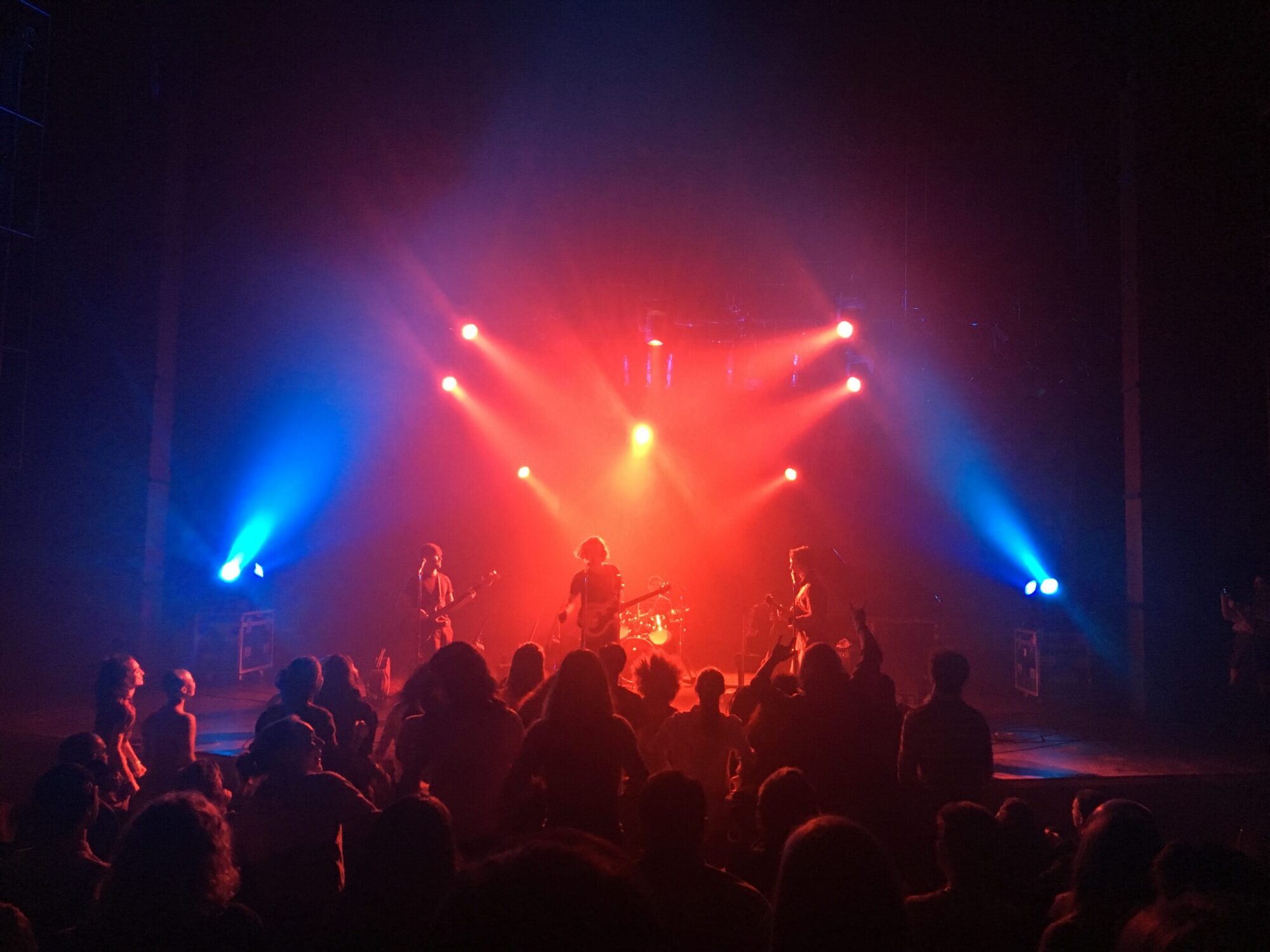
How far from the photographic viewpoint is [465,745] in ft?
11.7

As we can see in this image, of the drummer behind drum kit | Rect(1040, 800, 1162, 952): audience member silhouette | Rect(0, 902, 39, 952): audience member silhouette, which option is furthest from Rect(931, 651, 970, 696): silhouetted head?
the drummer behind drum kit

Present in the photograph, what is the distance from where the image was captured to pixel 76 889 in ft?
10.6

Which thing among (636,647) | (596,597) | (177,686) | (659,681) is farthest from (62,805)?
(636,647)

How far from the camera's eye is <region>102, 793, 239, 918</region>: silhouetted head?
2158mm

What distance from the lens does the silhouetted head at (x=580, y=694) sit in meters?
3.43

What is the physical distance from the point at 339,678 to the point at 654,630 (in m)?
9.07

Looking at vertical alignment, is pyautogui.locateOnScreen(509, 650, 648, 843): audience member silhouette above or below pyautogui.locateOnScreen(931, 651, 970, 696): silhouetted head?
below

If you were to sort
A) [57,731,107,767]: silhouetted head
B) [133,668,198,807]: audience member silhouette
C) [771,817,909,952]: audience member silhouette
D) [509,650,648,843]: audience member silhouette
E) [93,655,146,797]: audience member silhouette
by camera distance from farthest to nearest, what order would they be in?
[93,655,146,797]: audience member silhouette, [133,668,198,807]: audience member silhouette, [57,731,107,767]: silhouetted head, [509,650,648,843]: audience member silhouette, [771,817,909,952]: audience member silhouette

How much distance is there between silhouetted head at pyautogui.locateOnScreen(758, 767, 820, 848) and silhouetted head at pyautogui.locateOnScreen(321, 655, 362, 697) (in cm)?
288

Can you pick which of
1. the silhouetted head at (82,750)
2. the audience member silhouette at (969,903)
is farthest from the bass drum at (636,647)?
the audience member silhouette at (969,903)

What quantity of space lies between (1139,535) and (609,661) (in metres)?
7.85

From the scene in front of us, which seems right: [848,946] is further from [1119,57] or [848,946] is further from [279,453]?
[279,453]

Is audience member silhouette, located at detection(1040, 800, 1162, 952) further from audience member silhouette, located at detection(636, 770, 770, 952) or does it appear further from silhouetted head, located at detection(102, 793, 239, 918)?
silhouetted head, located at detection(102, 793, 239, 918)

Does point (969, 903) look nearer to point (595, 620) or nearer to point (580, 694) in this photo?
point (580, 694)
